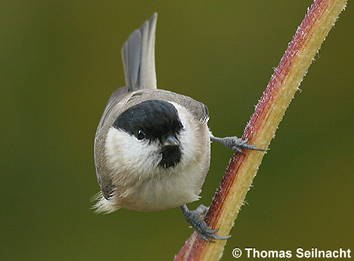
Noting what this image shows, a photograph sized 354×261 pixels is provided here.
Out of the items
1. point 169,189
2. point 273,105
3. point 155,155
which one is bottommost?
point 169,189

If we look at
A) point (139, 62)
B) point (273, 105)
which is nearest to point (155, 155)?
point (139, 62)

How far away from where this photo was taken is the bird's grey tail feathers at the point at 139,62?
2.33 metres

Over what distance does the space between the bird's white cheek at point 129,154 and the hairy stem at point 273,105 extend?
818 mm

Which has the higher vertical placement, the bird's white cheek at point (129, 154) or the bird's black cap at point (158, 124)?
the bird's black cap at point (158, 124)

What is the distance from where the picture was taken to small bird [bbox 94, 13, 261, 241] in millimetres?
1646

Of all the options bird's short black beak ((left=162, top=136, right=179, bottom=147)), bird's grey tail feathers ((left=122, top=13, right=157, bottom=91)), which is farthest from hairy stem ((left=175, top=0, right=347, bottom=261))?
bird's grey tail feathers ((left=122, top=13, right=157, bottom=91))

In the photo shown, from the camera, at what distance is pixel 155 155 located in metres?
1.67

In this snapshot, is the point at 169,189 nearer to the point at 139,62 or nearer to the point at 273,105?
the point at 139,62

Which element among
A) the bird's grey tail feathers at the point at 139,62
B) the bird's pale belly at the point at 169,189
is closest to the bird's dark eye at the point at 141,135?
the bird's pale belly at the point at 169,189

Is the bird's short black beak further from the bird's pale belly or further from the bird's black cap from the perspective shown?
the bird's pale belly

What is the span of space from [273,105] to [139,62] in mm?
1598

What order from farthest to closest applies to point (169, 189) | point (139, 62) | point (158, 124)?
point (139, 62) < point (169, 189) < point (158, 124)

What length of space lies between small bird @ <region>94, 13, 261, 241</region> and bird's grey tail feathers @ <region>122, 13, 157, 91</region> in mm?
293

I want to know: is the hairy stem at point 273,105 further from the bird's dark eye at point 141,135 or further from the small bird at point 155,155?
the bird's dark eye at point 141,135
